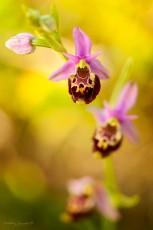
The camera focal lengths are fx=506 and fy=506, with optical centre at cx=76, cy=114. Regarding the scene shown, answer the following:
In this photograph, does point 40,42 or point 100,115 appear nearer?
point 40,42

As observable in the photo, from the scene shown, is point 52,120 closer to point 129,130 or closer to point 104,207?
point 104,207

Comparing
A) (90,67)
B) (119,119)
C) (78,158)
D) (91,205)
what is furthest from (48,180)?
(90,67)

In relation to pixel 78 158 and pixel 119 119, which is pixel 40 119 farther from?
pixel 119 119

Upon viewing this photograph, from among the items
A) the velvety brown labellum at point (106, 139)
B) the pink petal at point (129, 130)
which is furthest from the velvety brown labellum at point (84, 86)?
the pink petal at point (129, 130)

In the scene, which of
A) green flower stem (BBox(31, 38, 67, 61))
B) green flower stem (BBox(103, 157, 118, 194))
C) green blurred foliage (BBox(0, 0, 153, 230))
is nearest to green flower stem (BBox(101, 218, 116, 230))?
green flower stem (BBox(103, 157, 118, 194))

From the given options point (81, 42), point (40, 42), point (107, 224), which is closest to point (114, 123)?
point (81, 42)

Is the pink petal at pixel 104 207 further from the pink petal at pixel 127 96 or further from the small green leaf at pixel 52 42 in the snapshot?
the small green leaf at pixel 52 42

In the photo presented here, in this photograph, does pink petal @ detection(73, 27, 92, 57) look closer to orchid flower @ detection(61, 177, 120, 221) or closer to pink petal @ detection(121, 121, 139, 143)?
pink petal @ detection(121, 121, 139, 143)
